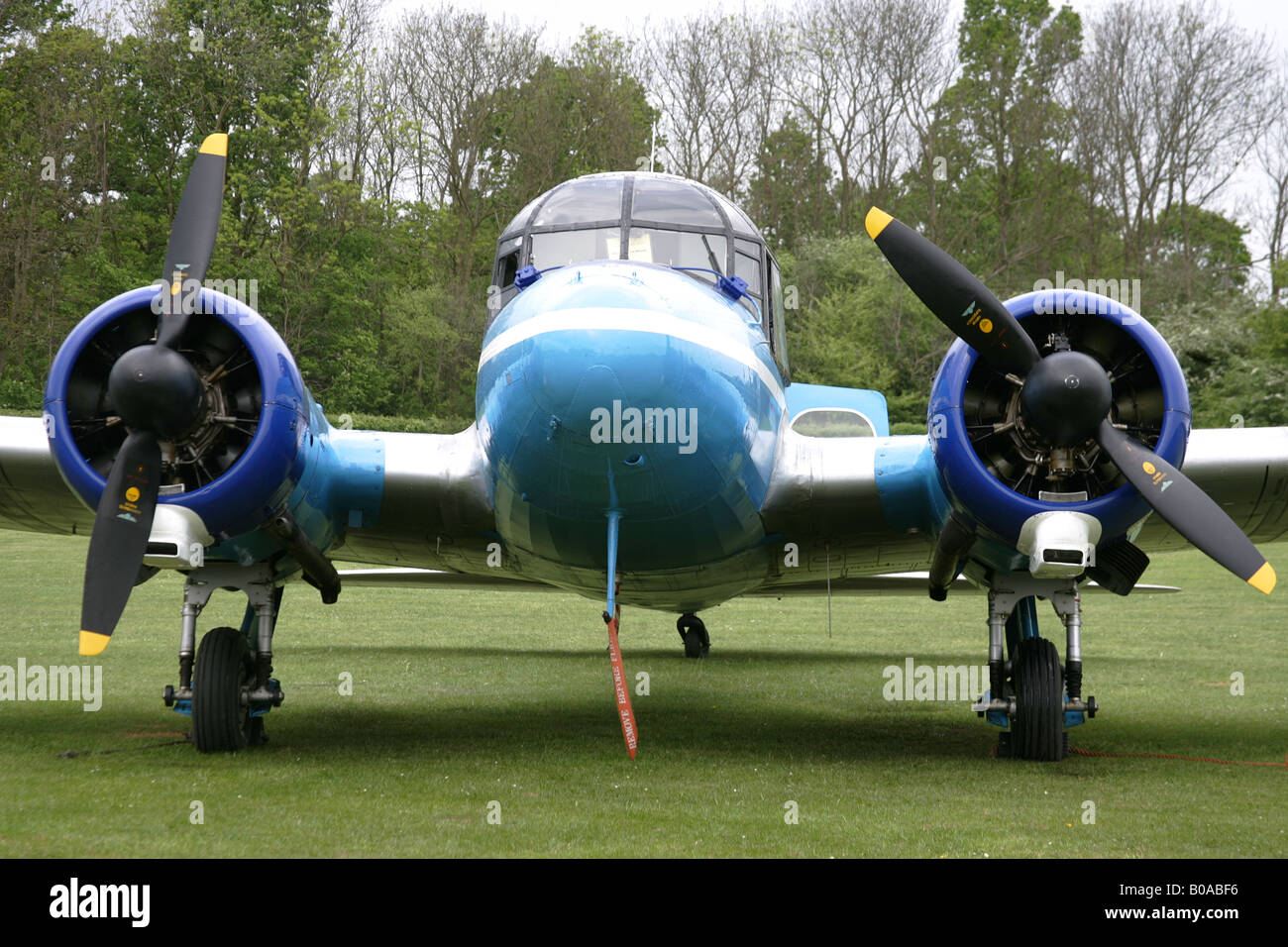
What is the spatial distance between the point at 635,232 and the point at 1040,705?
14.0 feet

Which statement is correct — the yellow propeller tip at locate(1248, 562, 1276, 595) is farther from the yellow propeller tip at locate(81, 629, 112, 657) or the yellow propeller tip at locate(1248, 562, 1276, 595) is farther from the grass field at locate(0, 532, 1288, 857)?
the yellow propeller tip at locate(81, 629, 112, 657)

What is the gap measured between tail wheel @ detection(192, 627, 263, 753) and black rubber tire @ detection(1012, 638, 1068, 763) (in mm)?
5341

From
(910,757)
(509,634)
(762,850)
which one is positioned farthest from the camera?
(509,634)

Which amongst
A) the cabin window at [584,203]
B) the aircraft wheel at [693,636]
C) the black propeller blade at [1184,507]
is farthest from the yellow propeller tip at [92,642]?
the aircraft wheel at [693,636]

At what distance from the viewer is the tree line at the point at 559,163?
37.5m

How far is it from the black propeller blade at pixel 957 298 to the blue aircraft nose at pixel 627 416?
1.11m

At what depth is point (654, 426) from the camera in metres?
6.81

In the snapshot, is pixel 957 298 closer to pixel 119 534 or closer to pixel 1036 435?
pixel 1036 435

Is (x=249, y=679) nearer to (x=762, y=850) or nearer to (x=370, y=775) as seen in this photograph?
(x=370, y=775)

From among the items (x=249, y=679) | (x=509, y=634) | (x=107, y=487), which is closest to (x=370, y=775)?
(x=249, y=679)

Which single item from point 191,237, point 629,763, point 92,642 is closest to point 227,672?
point 92,642

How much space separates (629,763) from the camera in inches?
319
